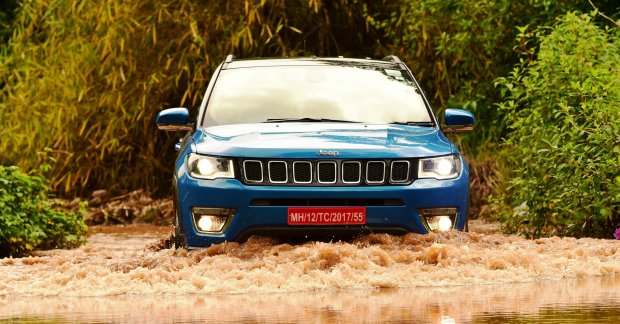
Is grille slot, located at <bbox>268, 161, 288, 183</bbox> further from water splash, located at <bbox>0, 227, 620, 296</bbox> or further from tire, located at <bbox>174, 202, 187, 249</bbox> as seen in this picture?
tire, located at <bbox>174, 202, 187, 249</bbox>

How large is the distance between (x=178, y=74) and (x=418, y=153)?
32.3ft

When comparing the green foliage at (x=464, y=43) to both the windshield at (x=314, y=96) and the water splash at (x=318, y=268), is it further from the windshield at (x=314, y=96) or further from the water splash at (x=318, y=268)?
the water splash at (x=318, y=268)

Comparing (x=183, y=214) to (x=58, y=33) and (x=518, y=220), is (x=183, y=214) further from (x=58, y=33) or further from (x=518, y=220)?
(x=58, y=33)

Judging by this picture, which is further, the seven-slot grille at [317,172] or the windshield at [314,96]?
the windshield at [314,96]

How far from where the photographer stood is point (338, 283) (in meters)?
9.52

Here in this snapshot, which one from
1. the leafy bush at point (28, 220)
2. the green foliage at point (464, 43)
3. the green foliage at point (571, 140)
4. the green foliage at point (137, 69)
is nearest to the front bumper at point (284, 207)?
the green foliage at point (571, 140)

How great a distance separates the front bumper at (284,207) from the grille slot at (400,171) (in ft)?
0.26

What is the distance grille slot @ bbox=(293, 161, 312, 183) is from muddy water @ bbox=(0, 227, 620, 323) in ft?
1.49

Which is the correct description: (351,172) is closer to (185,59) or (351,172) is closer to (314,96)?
(314,96)

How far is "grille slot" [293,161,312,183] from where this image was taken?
10.4m

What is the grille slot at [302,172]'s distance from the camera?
34.0 feet

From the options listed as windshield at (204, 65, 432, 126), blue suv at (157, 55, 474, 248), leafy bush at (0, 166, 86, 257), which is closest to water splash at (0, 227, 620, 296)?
blue suv at (157, 55, 474, 248)

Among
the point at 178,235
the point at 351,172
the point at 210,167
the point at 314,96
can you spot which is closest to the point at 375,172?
the point at 351,172

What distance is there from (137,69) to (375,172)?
1056 cm
